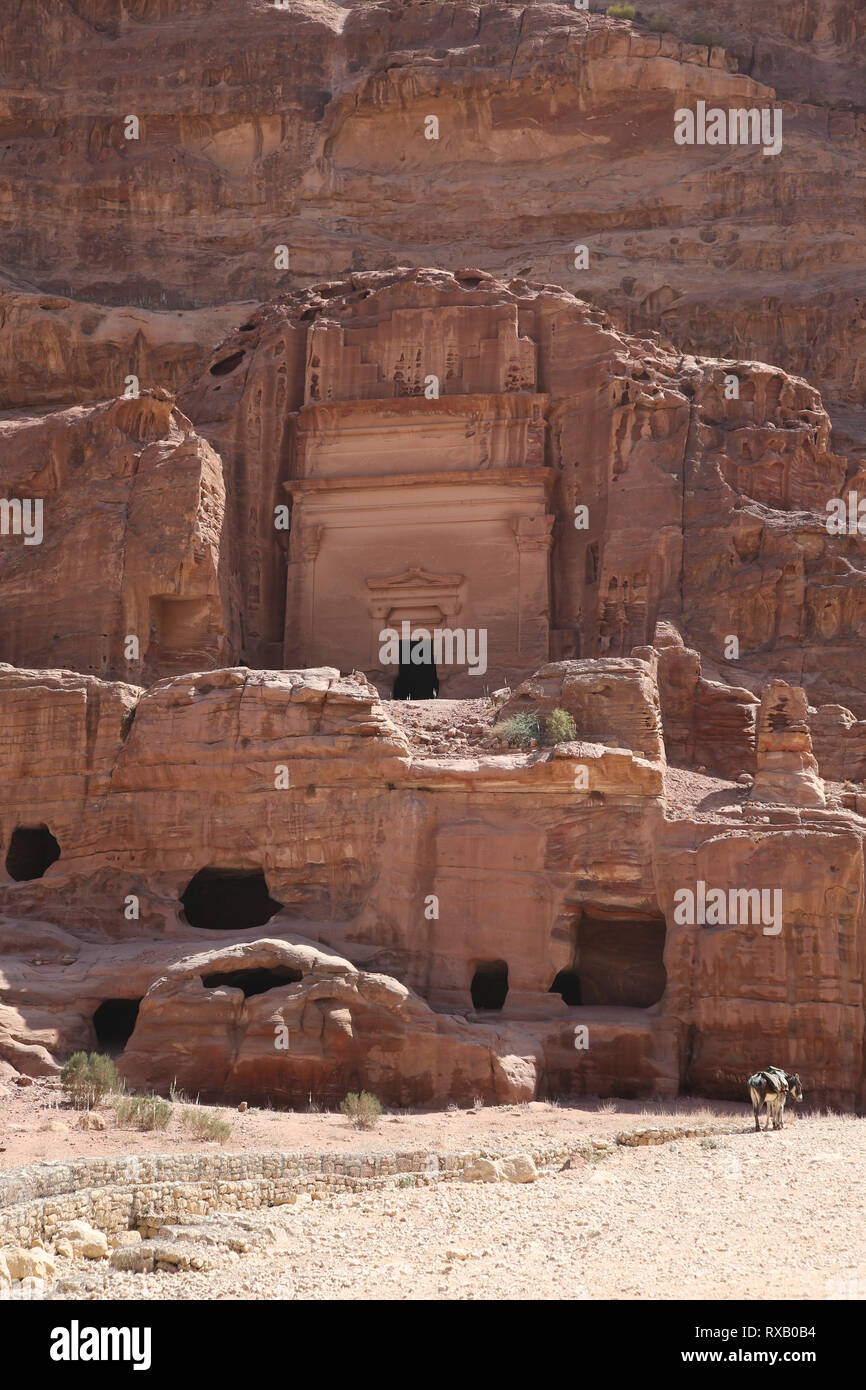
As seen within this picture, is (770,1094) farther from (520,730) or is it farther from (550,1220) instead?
(520,730)

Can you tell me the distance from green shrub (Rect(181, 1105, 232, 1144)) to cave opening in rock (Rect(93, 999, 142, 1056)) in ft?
14.7

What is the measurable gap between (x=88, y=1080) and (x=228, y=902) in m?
6.67

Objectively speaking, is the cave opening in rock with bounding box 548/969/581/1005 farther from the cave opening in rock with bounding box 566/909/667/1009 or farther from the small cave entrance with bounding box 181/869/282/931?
the small cave entrance with bounding box 181/869/282/931

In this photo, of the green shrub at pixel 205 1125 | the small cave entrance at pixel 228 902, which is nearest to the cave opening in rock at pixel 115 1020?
the small cave entrance at pixel 228 902

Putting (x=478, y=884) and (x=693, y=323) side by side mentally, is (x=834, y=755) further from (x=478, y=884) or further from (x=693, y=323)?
(x=693, y=323)

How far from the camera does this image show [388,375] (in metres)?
34.8

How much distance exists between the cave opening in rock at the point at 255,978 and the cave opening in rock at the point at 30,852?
14.9 feet

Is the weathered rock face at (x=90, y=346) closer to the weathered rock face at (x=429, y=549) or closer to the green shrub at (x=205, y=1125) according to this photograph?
the weathered rock face at (x=429, y=549)

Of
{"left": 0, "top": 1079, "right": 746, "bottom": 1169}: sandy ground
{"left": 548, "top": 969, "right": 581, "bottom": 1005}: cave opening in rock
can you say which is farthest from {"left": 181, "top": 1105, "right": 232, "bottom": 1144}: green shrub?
{"left": 548, "top": 969, "right": 581, "bottom": 1005}: cave opening in rock

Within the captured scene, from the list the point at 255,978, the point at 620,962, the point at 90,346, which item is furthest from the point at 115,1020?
the point at 90,346

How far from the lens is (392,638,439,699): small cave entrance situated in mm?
32938

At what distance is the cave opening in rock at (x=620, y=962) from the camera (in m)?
24.5

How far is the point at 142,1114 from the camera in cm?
1894

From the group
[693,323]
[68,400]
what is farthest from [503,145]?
[68,400]
